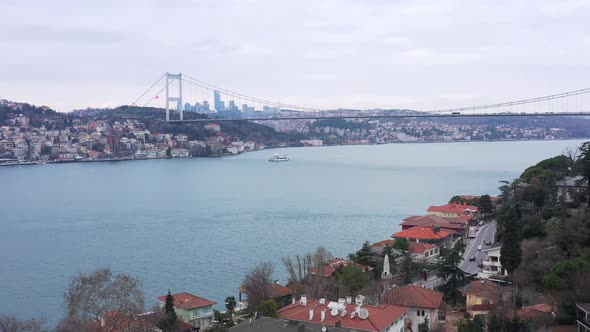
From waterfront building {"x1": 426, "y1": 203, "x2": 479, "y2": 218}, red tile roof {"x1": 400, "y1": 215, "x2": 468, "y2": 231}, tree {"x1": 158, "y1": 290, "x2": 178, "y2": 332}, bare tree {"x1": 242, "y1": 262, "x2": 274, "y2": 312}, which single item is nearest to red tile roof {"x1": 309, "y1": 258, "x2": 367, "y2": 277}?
bare tree {"x1": 242, "y1": 262, "x2": 274, "y2": 312}

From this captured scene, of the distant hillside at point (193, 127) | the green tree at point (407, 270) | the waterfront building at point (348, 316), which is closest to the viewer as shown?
the waterfront building at point (348, 316)

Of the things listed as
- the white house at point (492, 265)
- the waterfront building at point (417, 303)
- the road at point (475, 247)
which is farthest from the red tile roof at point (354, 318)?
the road at point (475, 247)

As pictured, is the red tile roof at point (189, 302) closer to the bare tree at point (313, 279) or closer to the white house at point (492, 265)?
the bare tree at point (313, 279)

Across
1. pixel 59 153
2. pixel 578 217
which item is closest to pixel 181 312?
pixel 578 217

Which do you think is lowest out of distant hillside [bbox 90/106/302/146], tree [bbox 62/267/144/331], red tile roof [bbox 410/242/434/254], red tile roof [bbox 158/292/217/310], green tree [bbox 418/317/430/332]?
red tile roof [bbox 158/292/217/310]

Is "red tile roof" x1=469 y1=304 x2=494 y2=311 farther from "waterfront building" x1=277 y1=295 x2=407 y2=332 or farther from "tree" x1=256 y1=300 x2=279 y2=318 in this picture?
"tree" x1=256 y1=300 x2=279 y2=318

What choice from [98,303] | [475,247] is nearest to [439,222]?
[475,247]
